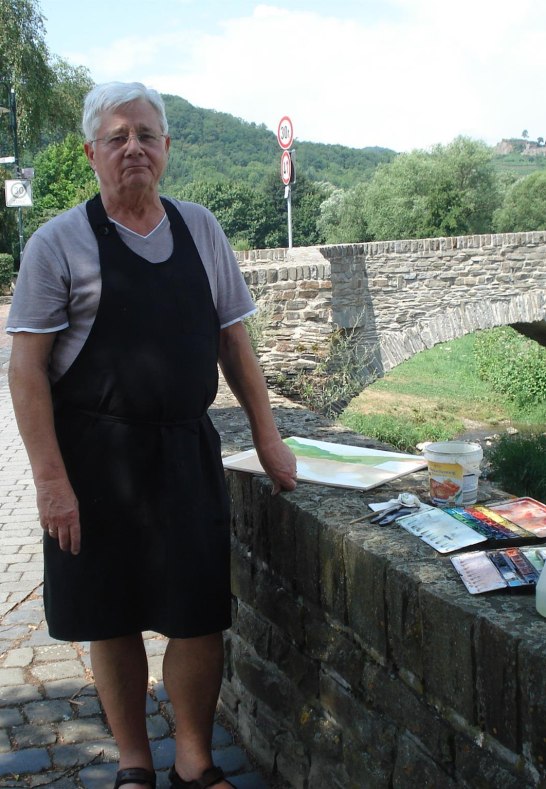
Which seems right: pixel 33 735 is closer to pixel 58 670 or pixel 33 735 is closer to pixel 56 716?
pixel 56 716

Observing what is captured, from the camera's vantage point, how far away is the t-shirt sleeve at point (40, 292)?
2.16 m

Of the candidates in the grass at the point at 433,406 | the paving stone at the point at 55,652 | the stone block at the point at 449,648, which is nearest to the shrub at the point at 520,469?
the grass at the point at 433,406

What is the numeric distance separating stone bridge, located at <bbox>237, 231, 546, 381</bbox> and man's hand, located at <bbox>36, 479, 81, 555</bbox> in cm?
912

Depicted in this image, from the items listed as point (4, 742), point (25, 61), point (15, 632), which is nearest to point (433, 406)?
point (25, 61)

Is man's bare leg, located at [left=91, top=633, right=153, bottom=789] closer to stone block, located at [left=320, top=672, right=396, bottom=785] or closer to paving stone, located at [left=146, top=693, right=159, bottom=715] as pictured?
stone block, located at [left=320, top=672, right=396, bottom=785]

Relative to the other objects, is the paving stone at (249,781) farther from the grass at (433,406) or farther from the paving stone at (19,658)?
the grass at (433,406)

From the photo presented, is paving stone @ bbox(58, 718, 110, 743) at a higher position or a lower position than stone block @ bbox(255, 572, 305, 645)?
lower

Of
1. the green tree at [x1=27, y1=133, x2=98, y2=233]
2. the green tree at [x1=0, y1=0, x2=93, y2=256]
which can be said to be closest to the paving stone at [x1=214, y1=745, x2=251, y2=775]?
the green tree at [x1=0, y1=0, x2=93, y2=256]

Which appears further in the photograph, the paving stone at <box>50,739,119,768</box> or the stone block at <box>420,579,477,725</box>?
the paving stone at <box>50,739,119,768</box>

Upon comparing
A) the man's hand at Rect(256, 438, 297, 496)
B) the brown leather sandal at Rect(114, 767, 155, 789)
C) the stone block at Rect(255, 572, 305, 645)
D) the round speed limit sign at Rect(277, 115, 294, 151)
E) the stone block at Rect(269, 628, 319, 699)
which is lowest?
the brown leather sandal at Rect(114, 767, 155, 789)

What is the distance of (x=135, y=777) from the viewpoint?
2367 millimetres

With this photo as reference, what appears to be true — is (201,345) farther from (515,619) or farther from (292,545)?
(515,619)

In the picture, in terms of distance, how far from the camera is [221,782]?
7.65ft

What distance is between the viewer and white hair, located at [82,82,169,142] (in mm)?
2213
